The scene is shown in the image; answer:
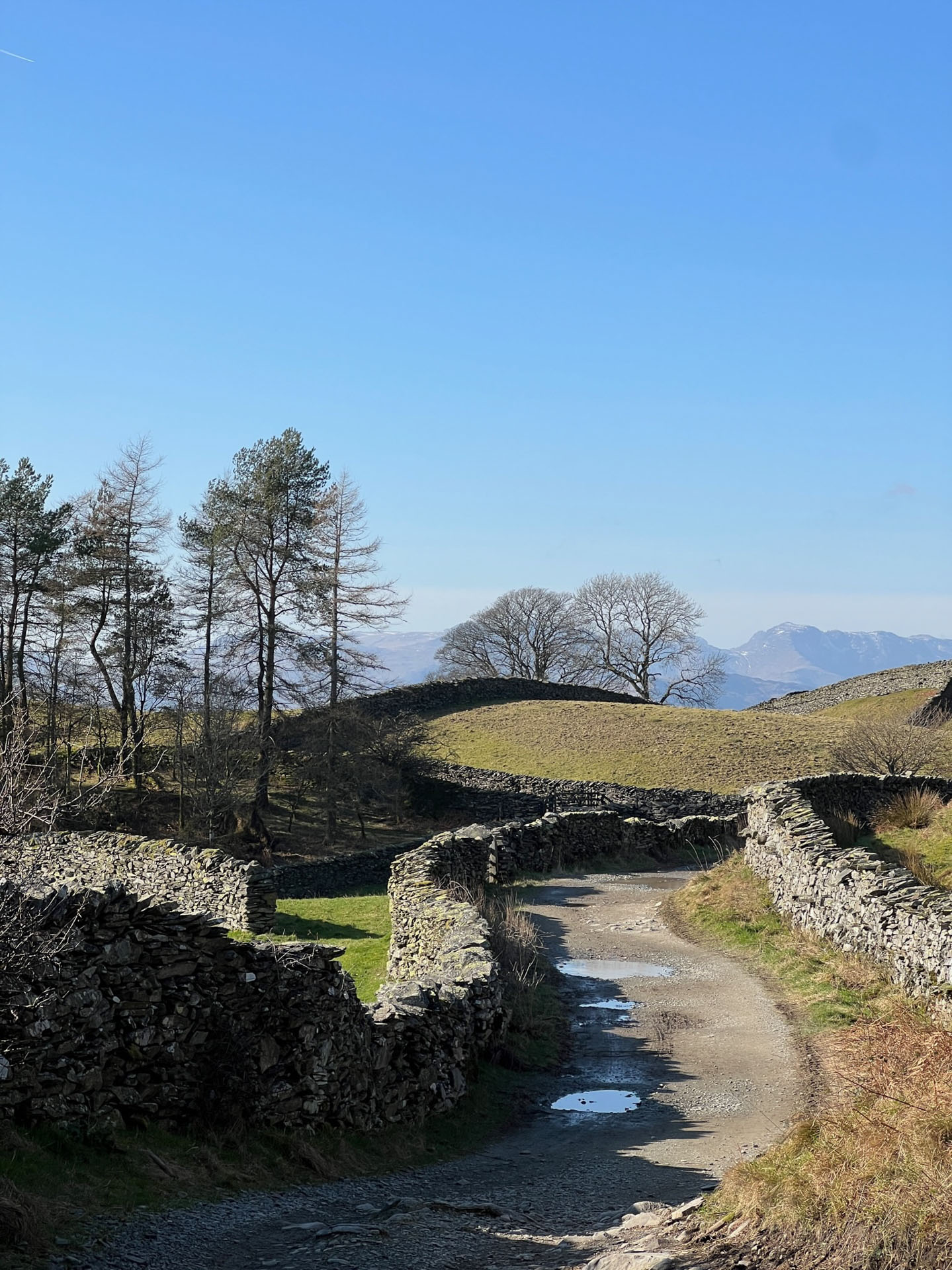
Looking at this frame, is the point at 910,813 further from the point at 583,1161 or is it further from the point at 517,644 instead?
the point at 517,644

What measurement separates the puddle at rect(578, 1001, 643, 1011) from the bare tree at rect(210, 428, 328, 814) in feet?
96.2

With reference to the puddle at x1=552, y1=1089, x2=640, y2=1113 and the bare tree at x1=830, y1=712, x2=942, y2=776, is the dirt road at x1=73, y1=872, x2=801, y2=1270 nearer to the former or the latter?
the puddle at x1=552, y1=1089, x2=640, y2=1113

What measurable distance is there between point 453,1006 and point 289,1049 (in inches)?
108

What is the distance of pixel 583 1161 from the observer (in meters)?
10.4

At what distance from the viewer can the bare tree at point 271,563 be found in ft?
148

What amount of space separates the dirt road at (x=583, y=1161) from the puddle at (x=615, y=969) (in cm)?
4

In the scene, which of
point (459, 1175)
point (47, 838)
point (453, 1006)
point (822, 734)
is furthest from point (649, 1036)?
point (822, 734)

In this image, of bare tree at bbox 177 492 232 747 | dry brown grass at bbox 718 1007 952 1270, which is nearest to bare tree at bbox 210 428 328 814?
bare tree at bbox 177 492 232 747

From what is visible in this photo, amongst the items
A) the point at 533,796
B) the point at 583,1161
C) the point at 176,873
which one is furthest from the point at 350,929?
the point at 533,796

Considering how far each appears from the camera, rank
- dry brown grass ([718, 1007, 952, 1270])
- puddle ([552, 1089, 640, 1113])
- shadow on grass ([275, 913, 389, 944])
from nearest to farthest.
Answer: dry brown grass ([718, 1007, 952, 1270]) < puddle ([552, 1089, 640, 1113]) < shadow on grass ([275, 913, 389, 944])

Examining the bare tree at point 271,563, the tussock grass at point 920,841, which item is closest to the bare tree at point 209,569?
the bare tree at point 271,563

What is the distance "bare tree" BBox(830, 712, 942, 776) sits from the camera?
4534cm

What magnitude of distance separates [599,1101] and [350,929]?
11980 millimetres

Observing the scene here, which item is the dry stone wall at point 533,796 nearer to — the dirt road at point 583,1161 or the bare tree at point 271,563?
the bare tree at point 271,563
